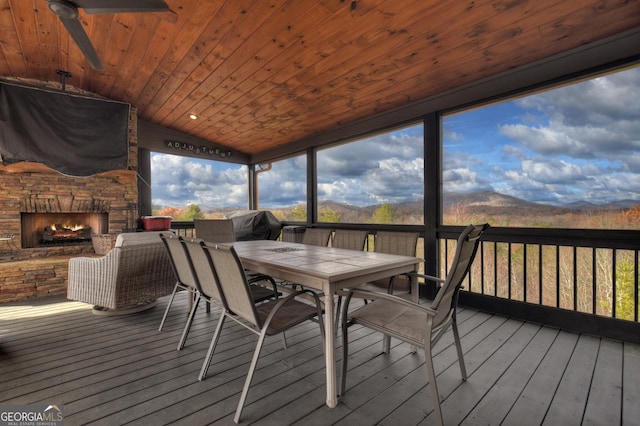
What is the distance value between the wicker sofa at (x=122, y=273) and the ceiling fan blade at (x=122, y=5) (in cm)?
187

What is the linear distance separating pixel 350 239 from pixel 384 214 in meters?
1.50

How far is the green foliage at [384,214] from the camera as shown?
4.39 metres

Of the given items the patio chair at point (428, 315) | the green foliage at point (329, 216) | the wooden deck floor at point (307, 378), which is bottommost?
the wooden deck floor at point (307, 378)

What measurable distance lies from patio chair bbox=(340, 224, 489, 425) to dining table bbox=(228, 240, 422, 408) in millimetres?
133

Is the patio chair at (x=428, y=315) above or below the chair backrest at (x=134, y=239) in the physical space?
below

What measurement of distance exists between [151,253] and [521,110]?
436 cm

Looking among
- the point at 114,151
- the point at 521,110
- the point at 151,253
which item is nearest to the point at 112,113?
the point at 114,151

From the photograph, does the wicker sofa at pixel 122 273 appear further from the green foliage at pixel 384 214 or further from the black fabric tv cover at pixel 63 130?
the green foliage at pixel 384 214

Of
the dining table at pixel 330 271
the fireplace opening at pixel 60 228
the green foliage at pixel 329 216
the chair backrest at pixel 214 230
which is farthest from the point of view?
the green foliage at pixel 329 216

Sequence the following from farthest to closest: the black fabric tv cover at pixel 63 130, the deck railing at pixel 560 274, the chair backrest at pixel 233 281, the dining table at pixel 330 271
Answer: the black fabric tv cover at pixel 63 130 → the deck railing at pixel 560 274 → the dining table at pixel 330 271 → the chair backrest at pixel 233 281

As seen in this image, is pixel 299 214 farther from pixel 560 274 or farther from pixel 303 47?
pixel 560 274

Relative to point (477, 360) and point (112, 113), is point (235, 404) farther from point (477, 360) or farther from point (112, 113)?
point (112, 113)

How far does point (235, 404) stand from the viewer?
1665 mm

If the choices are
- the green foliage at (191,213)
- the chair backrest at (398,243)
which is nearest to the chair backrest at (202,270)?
the chair backrest at (398,243)
